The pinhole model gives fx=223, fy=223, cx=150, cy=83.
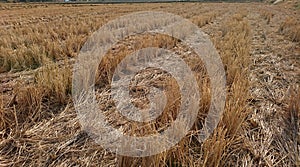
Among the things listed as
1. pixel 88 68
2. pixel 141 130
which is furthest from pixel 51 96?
pixel 141 130

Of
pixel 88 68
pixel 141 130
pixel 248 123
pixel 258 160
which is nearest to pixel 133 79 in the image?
pixel 88 68

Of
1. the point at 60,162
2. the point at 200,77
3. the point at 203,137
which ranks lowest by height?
the point at 60,162

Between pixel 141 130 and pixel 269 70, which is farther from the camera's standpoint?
pixel 269 70

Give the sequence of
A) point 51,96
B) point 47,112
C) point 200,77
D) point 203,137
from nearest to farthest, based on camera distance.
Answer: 1. point 203,137
2. point 47,112
3. point 51,96
4. point 200,77

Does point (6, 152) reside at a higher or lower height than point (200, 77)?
lower

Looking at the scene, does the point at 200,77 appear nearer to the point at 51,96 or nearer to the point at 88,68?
the point at 88,68

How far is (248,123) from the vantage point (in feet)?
8.45

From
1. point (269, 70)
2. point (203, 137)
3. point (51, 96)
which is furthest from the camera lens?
point (269, 70)

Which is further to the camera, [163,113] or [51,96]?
[51,96]

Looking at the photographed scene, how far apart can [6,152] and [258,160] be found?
7.69ft

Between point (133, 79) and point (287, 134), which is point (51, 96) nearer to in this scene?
point (133, 79)

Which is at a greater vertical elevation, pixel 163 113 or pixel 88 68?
pixel 88 68

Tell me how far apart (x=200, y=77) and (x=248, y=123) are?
1.10m

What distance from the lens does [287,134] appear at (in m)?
2.36
